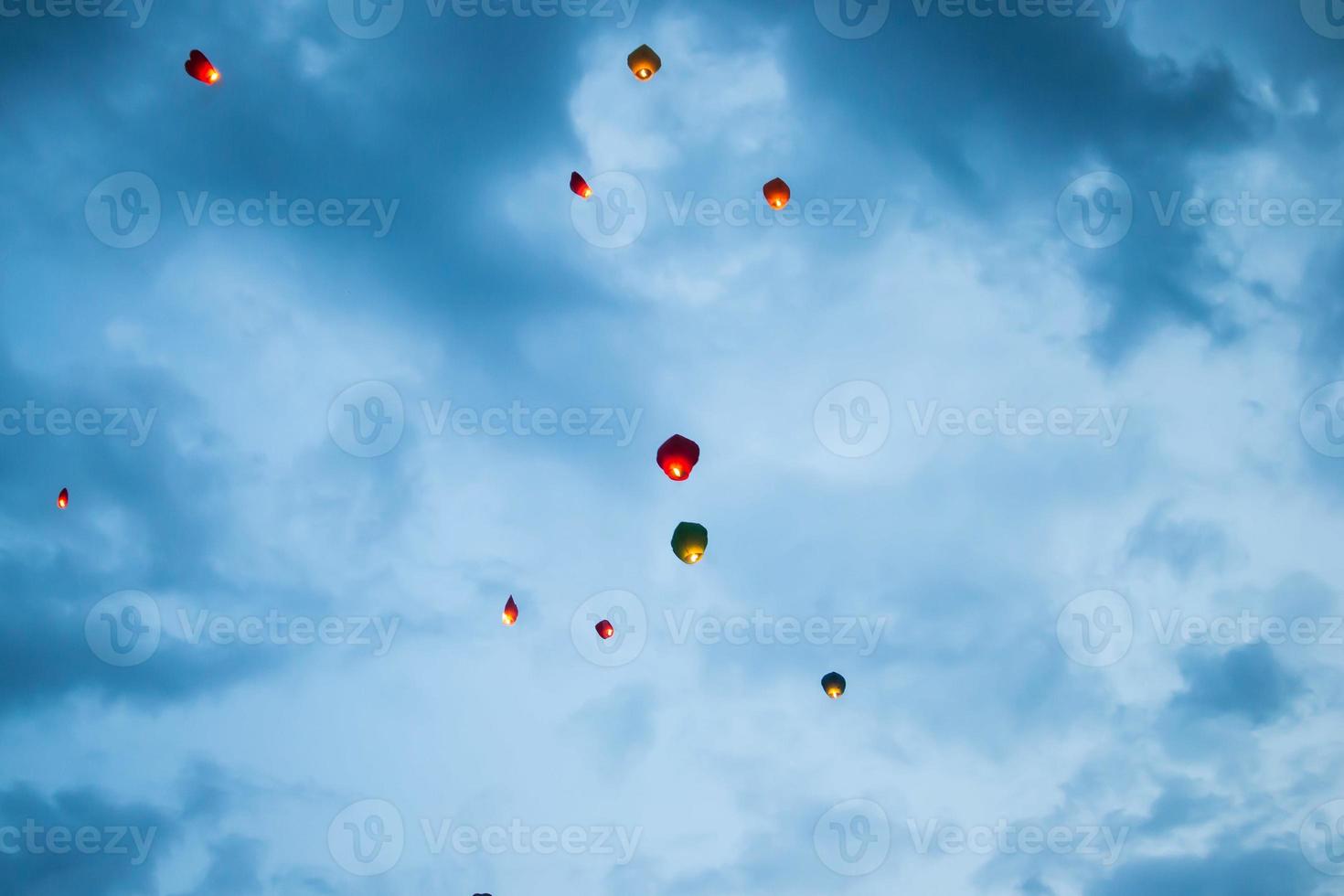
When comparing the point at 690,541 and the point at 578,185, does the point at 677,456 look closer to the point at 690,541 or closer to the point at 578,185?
the point at 690,541

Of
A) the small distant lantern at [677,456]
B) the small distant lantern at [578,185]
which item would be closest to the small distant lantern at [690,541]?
the small distant lantern at [677,456]

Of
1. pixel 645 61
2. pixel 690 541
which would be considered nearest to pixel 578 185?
pixel 645 61

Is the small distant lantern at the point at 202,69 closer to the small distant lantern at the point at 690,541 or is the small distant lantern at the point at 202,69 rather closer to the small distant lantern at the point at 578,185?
the small distant lantern at the point at 578,185

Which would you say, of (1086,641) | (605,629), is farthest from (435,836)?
(605,629)

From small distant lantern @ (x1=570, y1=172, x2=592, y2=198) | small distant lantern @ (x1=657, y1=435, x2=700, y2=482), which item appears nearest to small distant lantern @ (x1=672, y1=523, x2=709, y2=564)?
small distant lantern @ (x1=657, y1=435, x2=700, y2=482)

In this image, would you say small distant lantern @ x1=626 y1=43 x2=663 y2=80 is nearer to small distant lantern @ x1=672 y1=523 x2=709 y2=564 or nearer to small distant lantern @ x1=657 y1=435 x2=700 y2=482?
small distant lantern @ x1=657 y1=435 x2=700 y2=482

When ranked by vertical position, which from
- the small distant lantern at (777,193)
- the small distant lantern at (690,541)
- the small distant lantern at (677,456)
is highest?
the small distant lantern at (777,193)
